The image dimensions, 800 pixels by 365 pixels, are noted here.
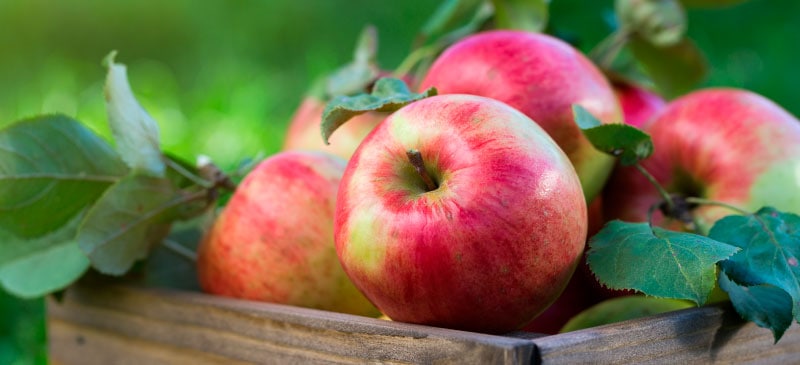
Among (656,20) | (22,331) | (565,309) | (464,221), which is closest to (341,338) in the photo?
(464,221)

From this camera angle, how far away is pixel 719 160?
72 centimetres

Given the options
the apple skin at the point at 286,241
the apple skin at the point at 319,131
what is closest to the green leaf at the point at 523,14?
the apple skin at the point at 319,131

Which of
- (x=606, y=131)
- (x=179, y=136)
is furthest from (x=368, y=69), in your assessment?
(x=179, y=136)

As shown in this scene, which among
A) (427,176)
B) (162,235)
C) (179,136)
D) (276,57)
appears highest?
(427,176)

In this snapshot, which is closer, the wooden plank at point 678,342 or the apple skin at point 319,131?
the wooden plank at point 678,342

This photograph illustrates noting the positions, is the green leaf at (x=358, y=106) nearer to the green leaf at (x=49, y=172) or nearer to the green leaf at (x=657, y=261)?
the green leaf at (x=657, y=261)

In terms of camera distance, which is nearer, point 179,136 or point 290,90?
point 179,136

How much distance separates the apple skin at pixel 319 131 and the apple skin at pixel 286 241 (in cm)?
9

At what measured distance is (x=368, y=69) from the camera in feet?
3.15

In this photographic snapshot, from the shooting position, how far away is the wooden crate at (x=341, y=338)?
473 mm

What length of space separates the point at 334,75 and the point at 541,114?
0.37m

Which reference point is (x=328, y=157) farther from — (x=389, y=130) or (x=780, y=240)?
(x=780, y=240)

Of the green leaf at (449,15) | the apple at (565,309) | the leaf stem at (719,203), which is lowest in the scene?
the apple at (565,309)

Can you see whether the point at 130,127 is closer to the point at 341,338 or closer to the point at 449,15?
the point at 341,338
